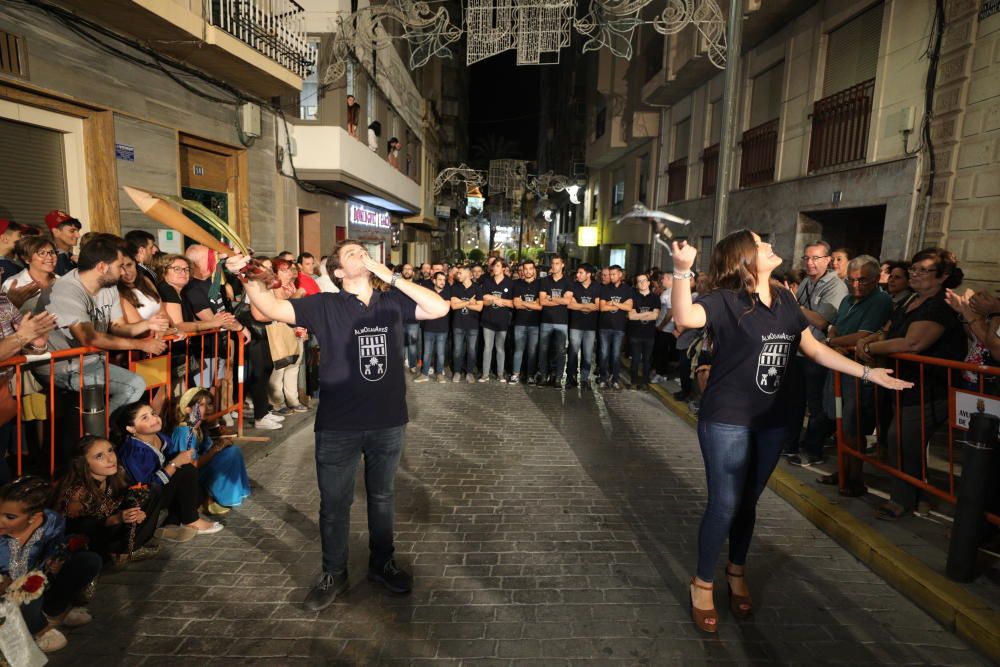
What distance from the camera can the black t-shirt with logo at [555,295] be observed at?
9.79 metres

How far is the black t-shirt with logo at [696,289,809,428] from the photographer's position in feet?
9.96

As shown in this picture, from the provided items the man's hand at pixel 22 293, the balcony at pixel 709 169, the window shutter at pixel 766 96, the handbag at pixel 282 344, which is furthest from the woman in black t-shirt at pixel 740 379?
the balcony at pixel 709 169

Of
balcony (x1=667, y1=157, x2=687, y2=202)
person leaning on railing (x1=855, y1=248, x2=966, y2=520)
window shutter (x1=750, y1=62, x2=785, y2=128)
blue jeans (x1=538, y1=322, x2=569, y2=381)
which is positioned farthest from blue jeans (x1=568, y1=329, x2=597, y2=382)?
balcony (x1=667, y1=157, x2=687, y2=202)

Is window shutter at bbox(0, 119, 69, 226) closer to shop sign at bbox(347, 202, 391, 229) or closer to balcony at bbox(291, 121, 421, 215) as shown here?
balcony at bbox(291, 121, 421, 215)

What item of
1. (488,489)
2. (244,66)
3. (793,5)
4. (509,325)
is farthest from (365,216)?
(488,489)

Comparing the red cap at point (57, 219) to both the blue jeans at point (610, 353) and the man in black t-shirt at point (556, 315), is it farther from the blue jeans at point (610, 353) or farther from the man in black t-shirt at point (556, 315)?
the blue jeans at point (610, 353)

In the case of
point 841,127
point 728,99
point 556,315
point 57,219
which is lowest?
point 556,315

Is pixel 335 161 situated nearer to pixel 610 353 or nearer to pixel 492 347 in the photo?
pixel 492 347

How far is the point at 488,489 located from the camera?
5168 mm

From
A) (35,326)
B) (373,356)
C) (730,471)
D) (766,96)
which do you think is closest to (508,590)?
(730,471)

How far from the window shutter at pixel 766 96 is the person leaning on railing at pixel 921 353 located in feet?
30.8

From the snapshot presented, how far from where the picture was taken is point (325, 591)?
3.34 m

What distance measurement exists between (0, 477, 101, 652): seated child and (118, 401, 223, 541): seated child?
70 centimetres

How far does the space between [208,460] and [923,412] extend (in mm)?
5848
